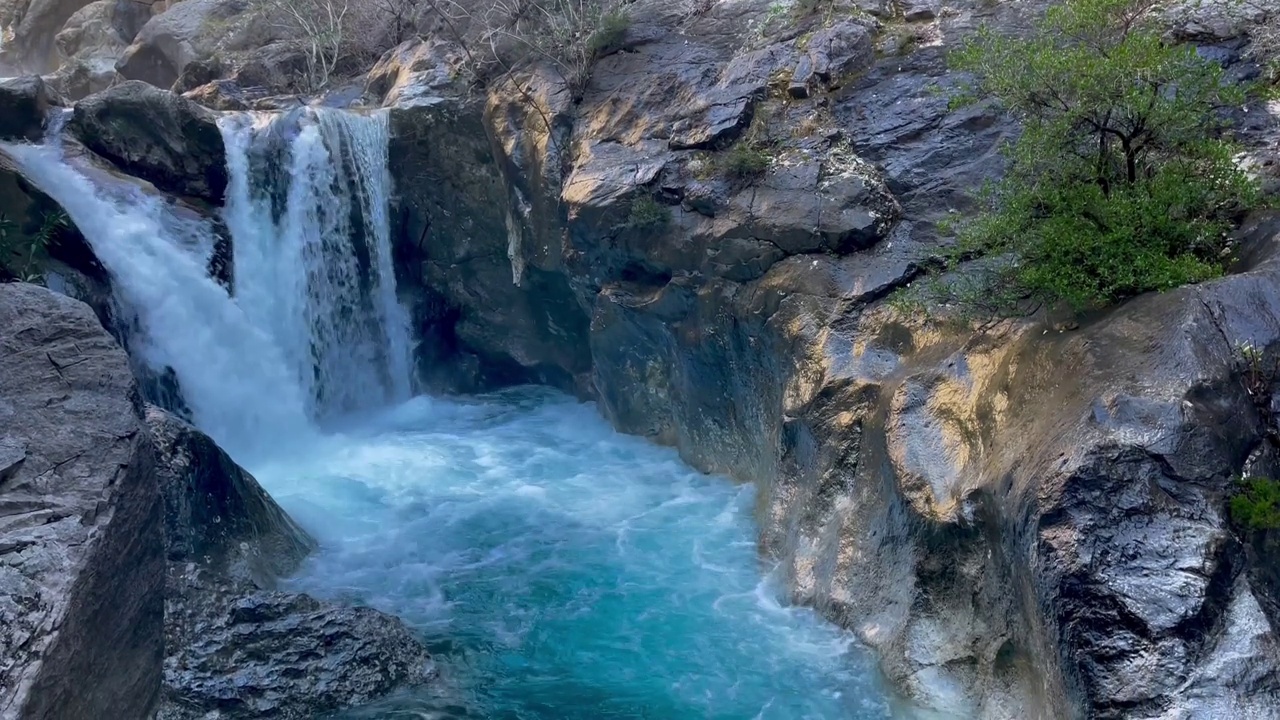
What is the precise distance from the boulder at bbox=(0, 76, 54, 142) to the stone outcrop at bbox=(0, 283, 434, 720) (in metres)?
6.82

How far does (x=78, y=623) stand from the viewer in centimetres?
545

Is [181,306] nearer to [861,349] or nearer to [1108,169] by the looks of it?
[861,349]

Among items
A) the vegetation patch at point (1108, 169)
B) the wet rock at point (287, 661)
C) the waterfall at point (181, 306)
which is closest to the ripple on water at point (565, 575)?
the wet rock at point (287, 661)

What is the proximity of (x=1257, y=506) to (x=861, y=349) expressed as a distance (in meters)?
3.66

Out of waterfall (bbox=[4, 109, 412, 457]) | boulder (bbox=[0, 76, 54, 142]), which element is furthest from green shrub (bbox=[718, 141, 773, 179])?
boulder (bbox=[0, 76, 54, 142])

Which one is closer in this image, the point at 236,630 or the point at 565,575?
the point at 236,630

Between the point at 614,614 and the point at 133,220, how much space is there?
8333mm

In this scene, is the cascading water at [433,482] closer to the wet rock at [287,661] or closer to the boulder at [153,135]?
the wet rock at [287,661]

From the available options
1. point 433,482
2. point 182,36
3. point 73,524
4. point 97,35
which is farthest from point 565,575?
point 97,35

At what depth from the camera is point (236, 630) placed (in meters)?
7.09

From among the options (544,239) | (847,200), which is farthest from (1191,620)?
(544,239)

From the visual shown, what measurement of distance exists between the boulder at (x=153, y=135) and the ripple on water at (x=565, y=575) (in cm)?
408

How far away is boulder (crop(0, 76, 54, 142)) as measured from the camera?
41.0 feet

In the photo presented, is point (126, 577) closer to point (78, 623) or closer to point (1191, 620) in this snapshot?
point (78, 623)
